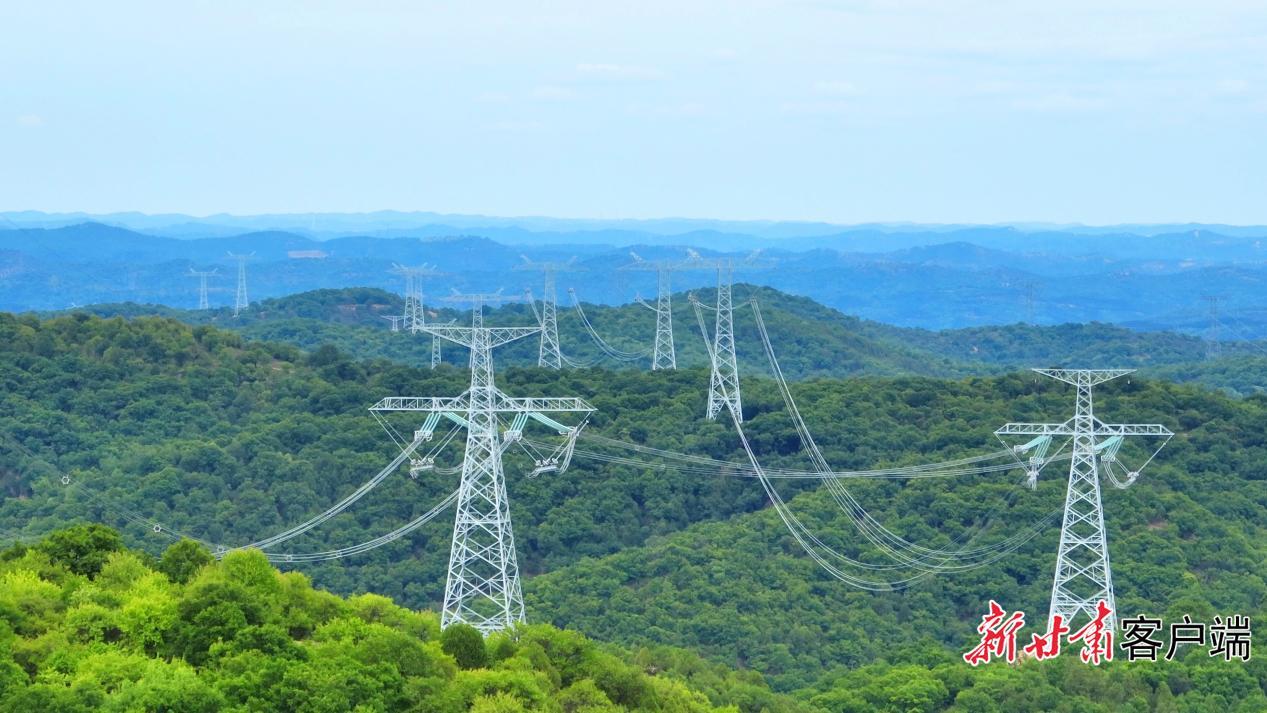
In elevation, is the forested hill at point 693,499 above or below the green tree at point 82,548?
below

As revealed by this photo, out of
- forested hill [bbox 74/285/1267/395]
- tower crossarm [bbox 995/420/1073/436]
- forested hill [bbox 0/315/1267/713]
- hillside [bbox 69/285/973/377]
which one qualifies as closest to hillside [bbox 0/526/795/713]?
forested hill [bbox 0/315/1267/713]

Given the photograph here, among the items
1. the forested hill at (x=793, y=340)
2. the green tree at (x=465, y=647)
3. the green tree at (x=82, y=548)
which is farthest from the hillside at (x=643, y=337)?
the green tree at (x=465, y=647)

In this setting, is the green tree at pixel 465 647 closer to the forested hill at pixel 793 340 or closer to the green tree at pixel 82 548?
the green tree at pixel 82 548

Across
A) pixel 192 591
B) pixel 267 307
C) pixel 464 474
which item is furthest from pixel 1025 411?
pixel 267 307

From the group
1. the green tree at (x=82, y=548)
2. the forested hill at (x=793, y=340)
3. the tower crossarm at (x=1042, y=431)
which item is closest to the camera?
the green tree at (x=82, y=548)

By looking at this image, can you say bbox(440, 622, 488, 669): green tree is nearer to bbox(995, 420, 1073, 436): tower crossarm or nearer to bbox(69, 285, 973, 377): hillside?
bbox(995, 420, 1073, 436): tower crossarm

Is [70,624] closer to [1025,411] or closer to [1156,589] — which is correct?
[1156,589]
